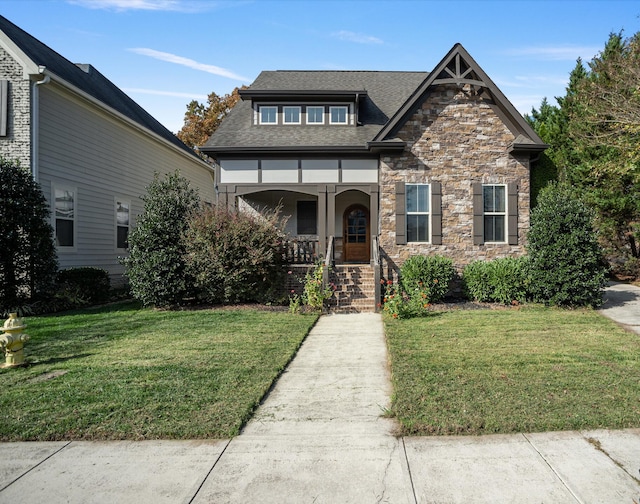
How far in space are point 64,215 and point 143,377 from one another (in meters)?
9.02

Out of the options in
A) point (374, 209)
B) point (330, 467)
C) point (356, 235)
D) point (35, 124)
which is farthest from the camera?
point (356, 235)

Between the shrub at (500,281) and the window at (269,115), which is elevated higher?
the window at (269,115)

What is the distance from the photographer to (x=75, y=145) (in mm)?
12523

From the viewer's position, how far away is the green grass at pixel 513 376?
12.5 feet

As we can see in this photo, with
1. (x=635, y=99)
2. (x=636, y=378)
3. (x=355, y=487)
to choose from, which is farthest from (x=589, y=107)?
(x=355, y=487)

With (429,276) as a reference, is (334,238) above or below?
above

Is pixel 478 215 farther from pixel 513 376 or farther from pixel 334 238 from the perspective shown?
pixel 513 376

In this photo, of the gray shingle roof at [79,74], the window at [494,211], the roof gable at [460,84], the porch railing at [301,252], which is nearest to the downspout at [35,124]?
the gray shingle roof at [79,74]

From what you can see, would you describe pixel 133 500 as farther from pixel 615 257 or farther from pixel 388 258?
pixel 615 257

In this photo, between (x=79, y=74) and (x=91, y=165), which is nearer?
(x=91, y=165)

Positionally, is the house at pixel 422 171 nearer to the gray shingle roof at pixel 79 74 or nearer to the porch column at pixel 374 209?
the porch column at pixel 374 209

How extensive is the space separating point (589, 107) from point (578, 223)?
7943 millimetres

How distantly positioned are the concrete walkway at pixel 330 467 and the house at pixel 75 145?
998 cm

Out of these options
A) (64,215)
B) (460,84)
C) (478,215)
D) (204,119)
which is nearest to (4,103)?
(64,215)
